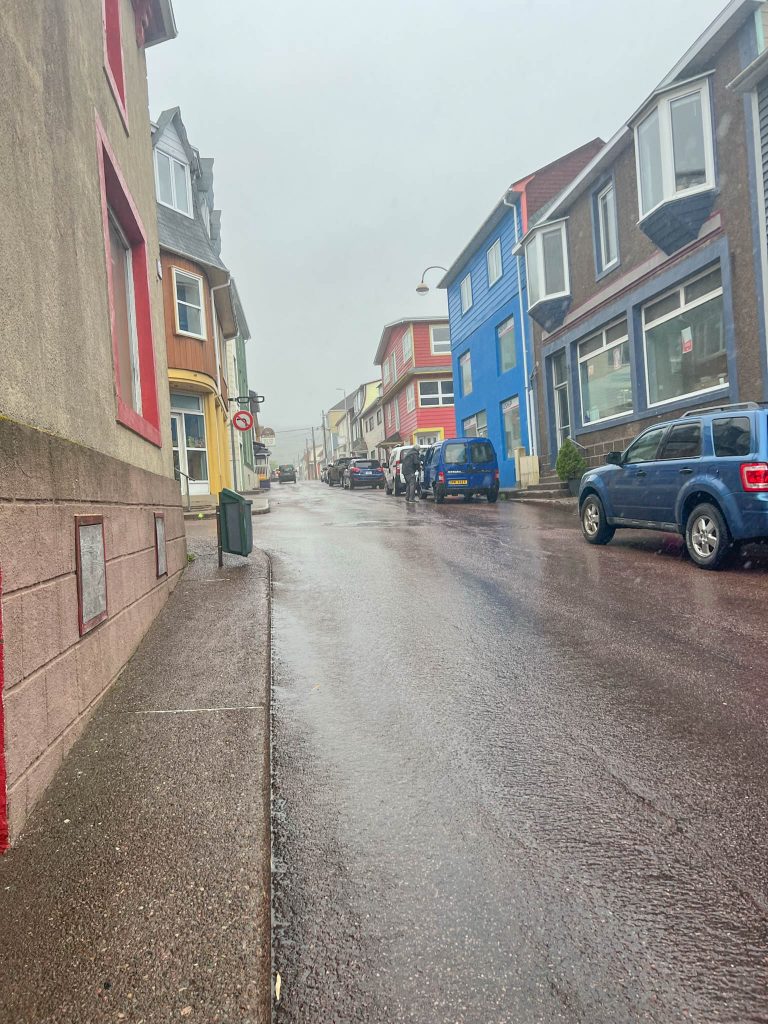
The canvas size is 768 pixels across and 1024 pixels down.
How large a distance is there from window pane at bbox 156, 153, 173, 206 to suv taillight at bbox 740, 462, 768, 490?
1884cm

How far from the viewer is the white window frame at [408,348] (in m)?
41.0

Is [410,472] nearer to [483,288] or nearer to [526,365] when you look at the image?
[526,365]

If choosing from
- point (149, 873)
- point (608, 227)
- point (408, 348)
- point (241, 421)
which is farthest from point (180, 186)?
point (149, 873)

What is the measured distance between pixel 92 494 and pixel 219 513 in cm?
483

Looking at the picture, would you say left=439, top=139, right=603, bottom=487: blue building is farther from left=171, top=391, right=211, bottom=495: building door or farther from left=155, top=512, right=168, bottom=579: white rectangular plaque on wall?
left=155, top=512, right=168, bottom=579: white rectangular plaque on wall

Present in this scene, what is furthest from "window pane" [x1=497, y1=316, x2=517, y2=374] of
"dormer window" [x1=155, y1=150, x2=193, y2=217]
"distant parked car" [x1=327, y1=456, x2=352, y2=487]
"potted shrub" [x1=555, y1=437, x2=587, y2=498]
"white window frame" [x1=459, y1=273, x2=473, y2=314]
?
"distant parked car" [x1=327, y1=456, x2=352, y2=487]

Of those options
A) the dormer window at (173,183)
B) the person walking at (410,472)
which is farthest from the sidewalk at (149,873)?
the dormer window at (173,183)

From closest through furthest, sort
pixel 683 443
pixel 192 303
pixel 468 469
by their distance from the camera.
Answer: pixel 683 443, pixel 192 303, pixel 468 469

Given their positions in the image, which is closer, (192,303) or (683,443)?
(683,443)

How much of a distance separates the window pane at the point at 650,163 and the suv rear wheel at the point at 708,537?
8561mm

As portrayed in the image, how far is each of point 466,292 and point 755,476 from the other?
23.8 metres

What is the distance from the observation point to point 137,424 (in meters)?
6.53

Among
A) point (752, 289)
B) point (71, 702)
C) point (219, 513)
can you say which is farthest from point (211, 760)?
point (752, 289)

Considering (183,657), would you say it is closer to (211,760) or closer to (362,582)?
(211,760)
